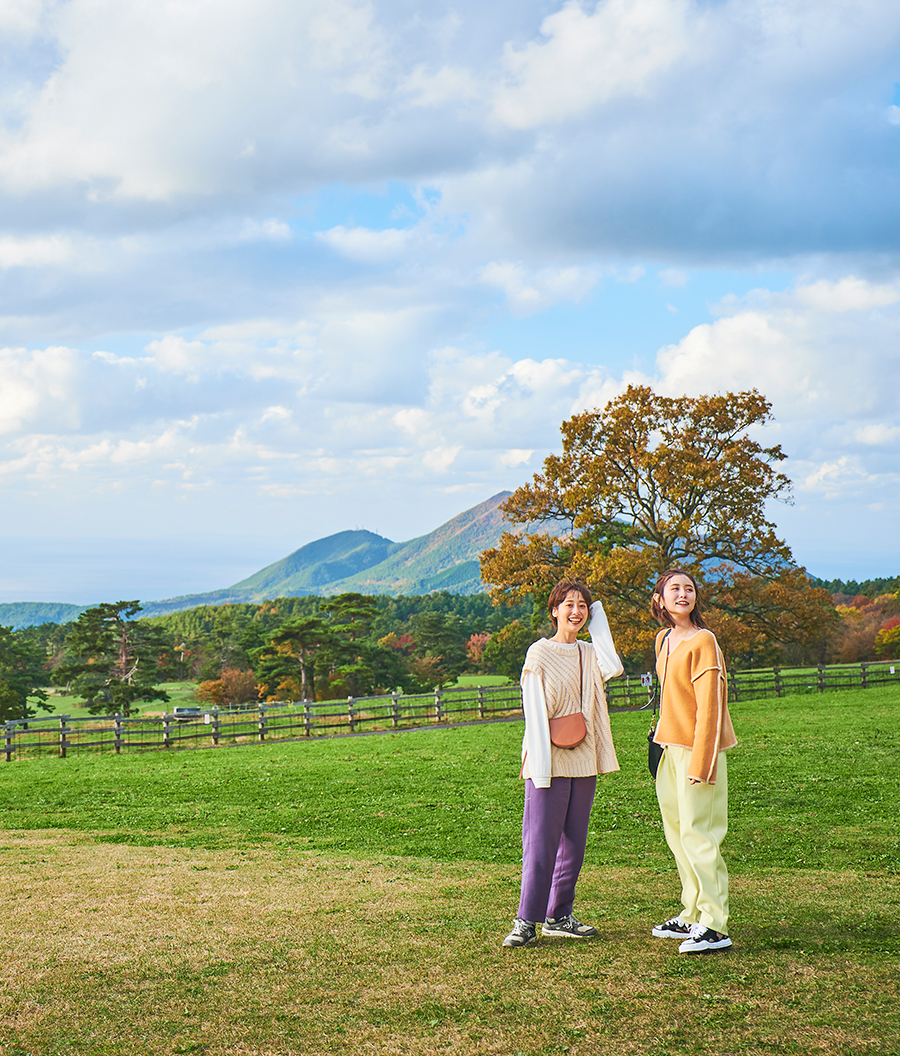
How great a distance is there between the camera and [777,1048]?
3.27 meters

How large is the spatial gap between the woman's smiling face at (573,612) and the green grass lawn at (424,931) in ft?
5.69

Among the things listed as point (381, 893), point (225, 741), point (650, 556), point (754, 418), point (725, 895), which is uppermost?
point (754, 418)

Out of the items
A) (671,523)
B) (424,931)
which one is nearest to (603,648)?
(424,931)

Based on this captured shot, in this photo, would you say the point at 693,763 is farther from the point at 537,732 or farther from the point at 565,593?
the point at 565,593

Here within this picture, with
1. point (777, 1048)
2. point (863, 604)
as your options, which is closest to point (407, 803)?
point (777, 1048)

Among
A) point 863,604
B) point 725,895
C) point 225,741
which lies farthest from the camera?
point 863,604

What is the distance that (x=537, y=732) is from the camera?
461 centimetres

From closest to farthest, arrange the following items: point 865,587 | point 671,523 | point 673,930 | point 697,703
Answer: point 697,703, point 673,930, point 671,523, point 865,587

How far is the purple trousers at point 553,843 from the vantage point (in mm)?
4605

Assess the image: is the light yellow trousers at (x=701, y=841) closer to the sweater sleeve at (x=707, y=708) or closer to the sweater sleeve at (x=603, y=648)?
the sweater sleeve at (x=707, y=708)

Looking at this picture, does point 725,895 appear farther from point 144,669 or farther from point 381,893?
point 144,669

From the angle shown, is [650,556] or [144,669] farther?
[144,669]

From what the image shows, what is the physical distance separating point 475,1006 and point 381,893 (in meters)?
2.48

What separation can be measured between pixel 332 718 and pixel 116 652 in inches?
597
